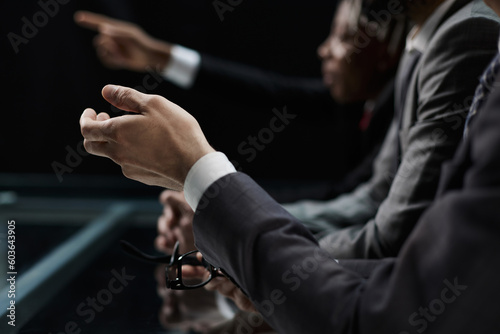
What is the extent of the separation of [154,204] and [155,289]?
562mm

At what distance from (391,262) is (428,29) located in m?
0.47

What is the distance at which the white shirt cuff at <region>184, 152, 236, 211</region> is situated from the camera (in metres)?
0.62

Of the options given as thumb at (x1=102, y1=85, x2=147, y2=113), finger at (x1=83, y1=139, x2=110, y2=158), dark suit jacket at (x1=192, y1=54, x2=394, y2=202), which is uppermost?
thumb at (x1=102, y1=85, x2=147, y2=113)

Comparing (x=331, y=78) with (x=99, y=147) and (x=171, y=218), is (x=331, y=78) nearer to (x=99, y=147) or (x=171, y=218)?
(x=171, y=218)

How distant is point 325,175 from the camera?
7.39ft

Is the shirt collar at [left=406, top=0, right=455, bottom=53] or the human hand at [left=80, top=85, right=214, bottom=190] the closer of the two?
the human hand at [left=80, top=85, right=214, bottom=190]

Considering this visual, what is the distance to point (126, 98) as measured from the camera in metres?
0.64

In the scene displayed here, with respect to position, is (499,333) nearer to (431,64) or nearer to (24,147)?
(431,64)

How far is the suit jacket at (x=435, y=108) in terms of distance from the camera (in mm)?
772

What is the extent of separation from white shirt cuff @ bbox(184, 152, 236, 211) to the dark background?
4.70ft

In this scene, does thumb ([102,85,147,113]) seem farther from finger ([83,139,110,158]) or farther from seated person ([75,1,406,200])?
seated person ([75,1,406,200])

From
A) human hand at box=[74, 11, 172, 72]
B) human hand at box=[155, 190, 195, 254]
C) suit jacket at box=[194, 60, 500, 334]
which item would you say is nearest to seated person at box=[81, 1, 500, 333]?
suit jacket at box=[194, 60, 500, 334]

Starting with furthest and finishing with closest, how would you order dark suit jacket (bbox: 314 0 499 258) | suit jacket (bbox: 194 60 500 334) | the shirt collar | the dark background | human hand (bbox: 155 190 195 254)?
the dark background < human hand (bbox: 155 190 195 254) < the shirt collar < dark suit jacket (bbox: 314 0 499 258) < suit jacket (bbox: 194 60 500 334)

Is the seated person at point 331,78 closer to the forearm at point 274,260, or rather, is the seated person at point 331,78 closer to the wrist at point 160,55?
the wrist at point 160,55
